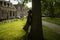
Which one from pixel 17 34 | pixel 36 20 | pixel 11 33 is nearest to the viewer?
pixel 36 20

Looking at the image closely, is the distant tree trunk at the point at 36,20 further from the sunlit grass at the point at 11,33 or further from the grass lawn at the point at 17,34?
the sunlit grass at the point at 11,33

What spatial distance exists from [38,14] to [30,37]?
4.71 feet

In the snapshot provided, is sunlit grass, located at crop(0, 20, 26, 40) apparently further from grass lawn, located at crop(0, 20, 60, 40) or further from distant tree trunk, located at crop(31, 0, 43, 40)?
distant tree trunk, located at crop(31, 0, 43, 40)

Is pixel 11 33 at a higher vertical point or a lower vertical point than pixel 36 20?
lower

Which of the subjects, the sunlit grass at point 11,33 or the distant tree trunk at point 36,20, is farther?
the sunlit grass at point 11,33

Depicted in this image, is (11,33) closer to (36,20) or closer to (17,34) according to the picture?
Answer: (17,34)

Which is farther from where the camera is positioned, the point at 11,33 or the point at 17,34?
the point at 11,33

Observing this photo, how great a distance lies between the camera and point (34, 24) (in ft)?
23.7

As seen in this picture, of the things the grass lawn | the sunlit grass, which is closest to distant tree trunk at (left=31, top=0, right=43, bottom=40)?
the grass lawn

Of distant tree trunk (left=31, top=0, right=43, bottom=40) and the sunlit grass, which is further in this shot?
the sunlit grass

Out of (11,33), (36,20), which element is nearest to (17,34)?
(11,33)

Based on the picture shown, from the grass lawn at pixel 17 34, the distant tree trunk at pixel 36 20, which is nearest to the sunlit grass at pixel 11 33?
the grass lawn at pixel 17 34

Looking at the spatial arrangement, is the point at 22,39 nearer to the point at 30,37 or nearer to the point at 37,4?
the point at 30,37

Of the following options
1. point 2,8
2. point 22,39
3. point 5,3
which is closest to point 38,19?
point 22,39
